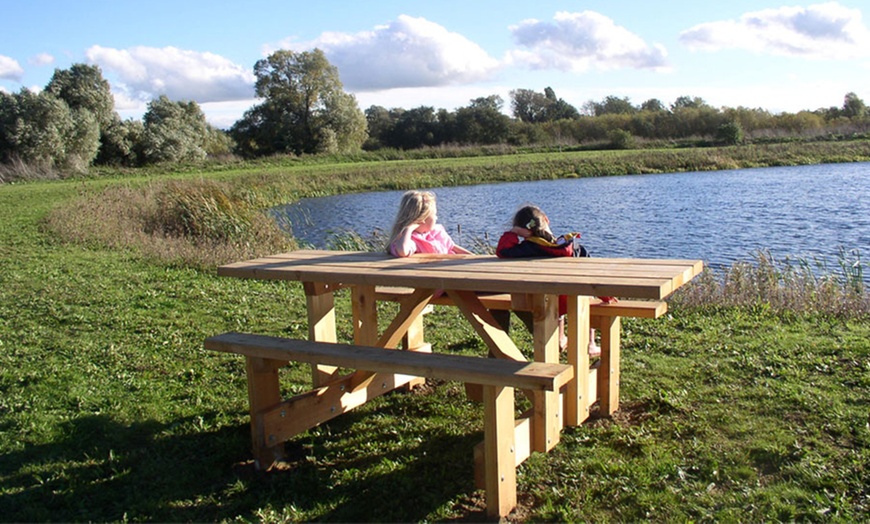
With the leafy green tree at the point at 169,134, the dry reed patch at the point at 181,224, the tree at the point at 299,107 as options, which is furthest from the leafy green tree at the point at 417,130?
the dry reed patch at the point at 181,224

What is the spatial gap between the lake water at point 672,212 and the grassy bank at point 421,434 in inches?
238

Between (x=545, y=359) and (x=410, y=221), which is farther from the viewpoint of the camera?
(x=410, y=221)

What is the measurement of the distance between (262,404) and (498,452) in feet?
4.86

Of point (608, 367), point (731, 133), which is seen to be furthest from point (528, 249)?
point (731, 133)

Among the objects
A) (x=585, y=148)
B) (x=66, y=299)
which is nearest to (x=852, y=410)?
(x=66, y=299)

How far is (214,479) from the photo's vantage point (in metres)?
3.94

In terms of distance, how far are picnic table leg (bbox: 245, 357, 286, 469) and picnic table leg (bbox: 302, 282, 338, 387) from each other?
492 millimetres

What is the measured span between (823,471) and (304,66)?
53545 millimetres

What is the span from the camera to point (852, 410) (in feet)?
13.9

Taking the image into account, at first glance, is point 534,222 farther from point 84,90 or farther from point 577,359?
point 84,90

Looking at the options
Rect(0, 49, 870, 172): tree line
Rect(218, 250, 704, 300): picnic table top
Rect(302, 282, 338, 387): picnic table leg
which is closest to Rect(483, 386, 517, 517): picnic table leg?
Rect(218, 250, 704, 300): picnic table top

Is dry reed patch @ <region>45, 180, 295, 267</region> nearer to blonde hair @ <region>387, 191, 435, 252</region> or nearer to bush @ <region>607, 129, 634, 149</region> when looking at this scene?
blonde hair @ <region>387, 191, 435, 252</region>

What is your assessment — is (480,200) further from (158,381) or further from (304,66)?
(304,66)

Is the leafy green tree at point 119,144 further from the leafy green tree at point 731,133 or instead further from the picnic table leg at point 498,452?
the picnic table leg at point 498,452
